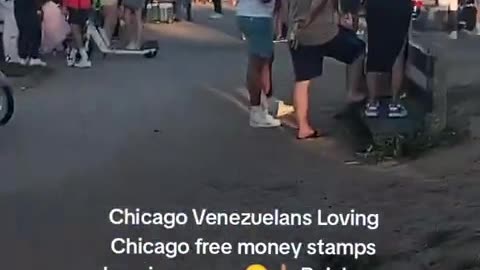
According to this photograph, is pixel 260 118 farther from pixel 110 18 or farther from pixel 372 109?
pixel 110 18

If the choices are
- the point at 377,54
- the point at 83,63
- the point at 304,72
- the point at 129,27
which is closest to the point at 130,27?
the point at 129,27

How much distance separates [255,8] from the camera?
378cm

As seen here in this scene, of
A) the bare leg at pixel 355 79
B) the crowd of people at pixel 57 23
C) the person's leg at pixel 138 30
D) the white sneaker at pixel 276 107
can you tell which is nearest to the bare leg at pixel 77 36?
the crowd of people at pixel 57 23

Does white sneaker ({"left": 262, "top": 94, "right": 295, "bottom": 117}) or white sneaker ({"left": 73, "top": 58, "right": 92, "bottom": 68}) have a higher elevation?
white sneaker ({"left": 73, "top": 58, "right": 92, "bottom": 68})

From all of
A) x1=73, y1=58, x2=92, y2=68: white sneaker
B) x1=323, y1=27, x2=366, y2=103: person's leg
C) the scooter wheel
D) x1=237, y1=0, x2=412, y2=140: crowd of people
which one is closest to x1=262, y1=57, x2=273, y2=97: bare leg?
x1=237, y1=0, x2=412, y2=140: crowd of people

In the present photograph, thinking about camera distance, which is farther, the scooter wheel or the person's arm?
the scooter wheel

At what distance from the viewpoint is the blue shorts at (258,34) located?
149 inches

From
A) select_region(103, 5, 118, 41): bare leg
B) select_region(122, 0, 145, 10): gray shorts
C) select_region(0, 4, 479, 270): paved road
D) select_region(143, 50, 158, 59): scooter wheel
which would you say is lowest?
select_region(0, 4, 479, 270): paved road

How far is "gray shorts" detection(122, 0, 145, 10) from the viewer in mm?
3799

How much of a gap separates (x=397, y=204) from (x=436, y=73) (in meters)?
0.26

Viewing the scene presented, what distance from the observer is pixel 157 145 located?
386 centimetres

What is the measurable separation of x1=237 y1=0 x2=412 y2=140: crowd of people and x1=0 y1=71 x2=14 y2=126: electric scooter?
1.48ft

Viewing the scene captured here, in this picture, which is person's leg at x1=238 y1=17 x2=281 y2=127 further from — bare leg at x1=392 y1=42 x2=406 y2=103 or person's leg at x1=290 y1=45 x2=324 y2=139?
bare leg at x1=392 y1=42 x2=406 y2=103

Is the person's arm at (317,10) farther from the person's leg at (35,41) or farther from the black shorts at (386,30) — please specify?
the person's leg at (35,41)
